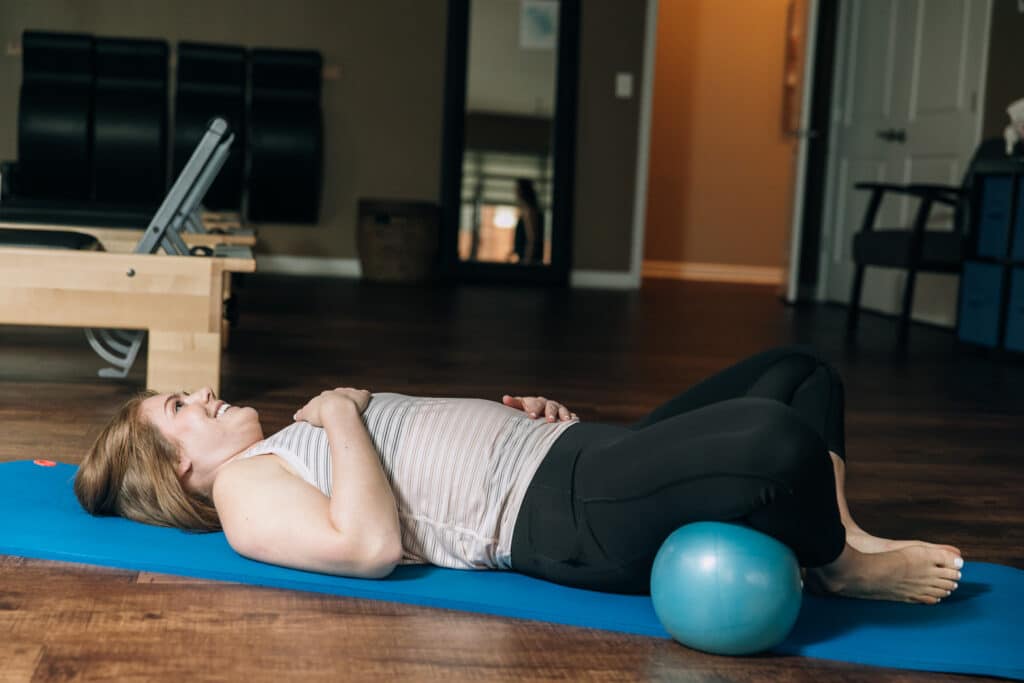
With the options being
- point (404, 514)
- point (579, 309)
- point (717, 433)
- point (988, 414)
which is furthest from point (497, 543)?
point (579, 309)

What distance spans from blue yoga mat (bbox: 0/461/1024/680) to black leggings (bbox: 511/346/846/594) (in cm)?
6

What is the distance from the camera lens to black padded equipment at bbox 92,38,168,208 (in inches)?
258

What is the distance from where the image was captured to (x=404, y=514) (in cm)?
152

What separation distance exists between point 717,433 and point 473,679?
0.38 meters

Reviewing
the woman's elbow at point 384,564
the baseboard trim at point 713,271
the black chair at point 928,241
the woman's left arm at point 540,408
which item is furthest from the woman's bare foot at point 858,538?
the baseboard trim at point 713,271

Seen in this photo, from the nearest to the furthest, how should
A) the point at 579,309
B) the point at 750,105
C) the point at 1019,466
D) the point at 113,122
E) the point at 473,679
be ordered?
the point at 473,679 < the point at 1019,466 < the point at 579,309 < the point at 113,122 < the point at 750,105

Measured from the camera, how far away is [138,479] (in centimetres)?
161

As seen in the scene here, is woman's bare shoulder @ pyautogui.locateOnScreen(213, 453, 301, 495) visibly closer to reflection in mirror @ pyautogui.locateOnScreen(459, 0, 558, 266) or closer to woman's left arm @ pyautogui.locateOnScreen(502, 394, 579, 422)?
woman's left arm @ pyautogui.locateOnScreen(502, 394, 579, 422)

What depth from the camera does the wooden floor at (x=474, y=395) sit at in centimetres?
132

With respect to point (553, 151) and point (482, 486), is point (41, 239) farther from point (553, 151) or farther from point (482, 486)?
point (553, 151)

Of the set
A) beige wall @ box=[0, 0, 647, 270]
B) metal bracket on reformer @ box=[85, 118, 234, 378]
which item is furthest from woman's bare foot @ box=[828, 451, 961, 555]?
beige wall @ box=[0, 0, 647, 270]

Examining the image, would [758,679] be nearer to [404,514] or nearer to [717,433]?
[717,433]

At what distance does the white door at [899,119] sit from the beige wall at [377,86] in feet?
4.27

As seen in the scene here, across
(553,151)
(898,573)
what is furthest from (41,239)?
(553,151)
